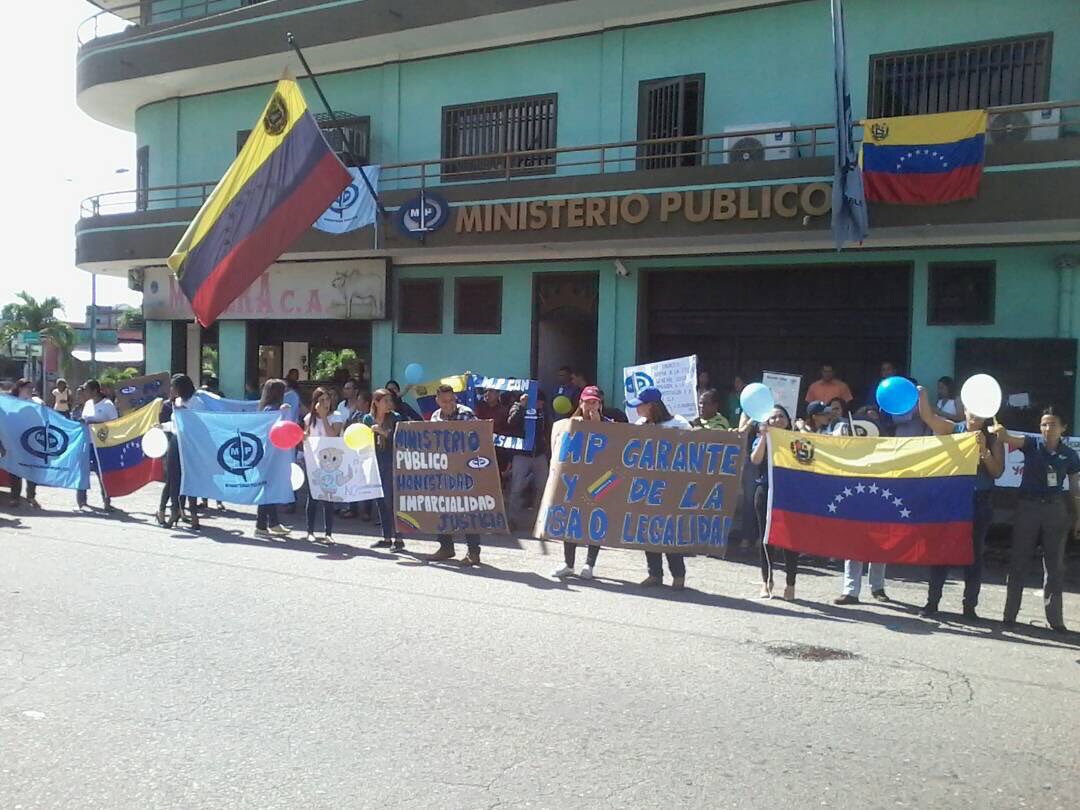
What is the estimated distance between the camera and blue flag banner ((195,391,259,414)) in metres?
13.7

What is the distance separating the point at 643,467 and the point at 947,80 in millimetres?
8242

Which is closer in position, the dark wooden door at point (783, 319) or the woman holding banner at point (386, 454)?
the woman holding banner at point (386, 454)

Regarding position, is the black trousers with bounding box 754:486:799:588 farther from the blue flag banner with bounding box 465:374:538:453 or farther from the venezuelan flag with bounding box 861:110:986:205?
the venezuelan flag with bounding box 861:110:986:205

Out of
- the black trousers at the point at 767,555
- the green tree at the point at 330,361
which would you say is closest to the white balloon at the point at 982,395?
the black trousers at the point at 767,555

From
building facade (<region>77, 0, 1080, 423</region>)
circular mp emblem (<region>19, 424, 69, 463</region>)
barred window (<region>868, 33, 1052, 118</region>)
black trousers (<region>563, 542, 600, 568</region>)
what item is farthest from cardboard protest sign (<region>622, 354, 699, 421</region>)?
circular mp emblem (<region>19, 424, 69, 463</region>)

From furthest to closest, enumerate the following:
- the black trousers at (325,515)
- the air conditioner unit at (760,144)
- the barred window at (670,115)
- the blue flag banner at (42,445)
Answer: the barred window at (670,115)
the air conditioner unit at (760,144)
the blue flag banner at (42,445)
the black trousers at (325,515)

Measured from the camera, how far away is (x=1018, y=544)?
7.85 metres

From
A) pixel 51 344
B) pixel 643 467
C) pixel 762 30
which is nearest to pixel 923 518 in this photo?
pixel 643 467

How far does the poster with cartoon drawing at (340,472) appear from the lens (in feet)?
35.9

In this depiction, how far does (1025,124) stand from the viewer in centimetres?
1302

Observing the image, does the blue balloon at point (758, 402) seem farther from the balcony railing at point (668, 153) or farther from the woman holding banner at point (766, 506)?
the balcony railing at point (668, 153)

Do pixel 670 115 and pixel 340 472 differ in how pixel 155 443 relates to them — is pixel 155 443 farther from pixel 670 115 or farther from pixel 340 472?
pixel 670 115

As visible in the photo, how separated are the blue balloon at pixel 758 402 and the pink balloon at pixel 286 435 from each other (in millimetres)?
5142

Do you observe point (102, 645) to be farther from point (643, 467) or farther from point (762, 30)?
point (762, 30)
